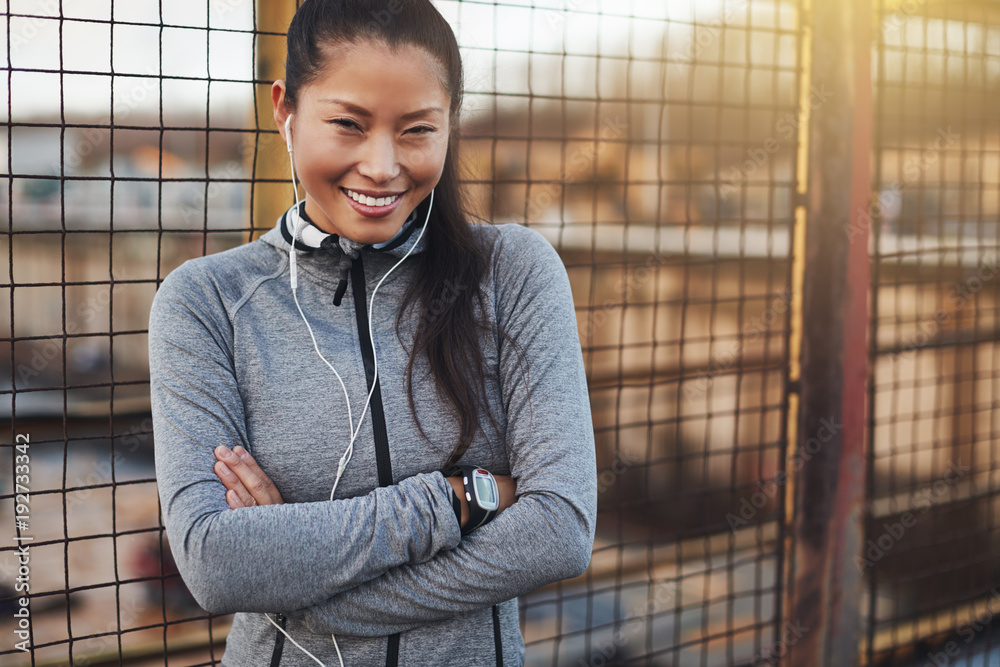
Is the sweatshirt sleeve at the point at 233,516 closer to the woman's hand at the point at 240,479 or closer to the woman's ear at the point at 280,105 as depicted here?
the woman's hand at the point at 240,479

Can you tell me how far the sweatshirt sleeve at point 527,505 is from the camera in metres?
1.17

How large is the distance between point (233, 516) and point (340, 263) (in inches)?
18.4

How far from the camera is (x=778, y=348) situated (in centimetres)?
305

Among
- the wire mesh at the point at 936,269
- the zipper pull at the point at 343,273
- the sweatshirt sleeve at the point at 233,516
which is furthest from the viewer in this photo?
the wire mesh at the point at 936,269

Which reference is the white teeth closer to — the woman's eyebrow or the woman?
the woman

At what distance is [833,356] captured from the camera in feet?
7.48

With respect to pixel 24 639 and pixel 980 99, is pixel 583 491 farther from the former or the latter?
pixel 980 99

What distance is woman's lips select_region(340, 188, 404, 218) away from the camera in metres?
1.24

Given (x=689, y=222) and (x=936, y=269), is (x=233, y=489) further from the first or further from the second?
(x=936, y=269)

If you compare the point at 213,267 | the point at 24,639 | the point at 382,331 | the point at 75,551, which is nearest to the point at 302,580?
the point at 382,331

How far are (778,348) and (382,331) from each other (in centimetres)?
219

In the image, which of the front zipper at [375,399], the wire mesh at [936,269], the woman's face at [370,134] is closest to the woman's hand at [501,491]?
the front zipper at [375,399]

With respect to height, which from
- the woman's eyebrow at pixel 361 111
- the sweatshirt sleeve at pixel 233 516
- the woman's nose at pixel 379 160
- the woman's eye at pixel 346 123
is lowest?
the sweatshirt sleeve at pixel 233 516

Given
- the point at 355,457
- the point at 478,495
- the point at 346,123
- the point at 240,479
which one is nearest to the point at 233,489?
the point at 240,479
